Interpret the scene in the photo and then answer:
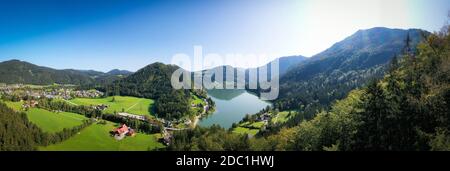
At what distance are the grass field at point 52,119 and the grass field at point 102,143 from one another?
7743mm

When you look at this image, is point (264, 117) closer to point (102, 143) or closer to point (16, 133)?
point (102, 143)

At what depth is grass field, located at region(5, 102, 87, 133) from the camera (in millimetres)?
84625

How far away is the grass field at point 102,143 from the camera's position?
6731 centimetres

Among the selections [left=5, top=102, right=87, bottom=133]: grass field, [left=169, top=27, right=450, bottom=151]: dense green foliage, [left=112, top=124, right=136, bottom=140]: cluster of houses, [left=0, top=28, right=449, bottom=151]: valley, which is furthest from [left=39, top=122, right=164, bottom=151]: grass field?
[left=169, top=27, right=450, bottom=151]: dense green foliage

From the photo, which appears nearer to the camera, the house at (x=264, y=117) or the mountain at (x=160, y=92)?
the house at (x=264, y=117)

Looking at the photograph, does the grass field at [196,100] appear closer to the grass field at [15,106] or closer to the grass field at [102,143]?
the grass field at [102,143]

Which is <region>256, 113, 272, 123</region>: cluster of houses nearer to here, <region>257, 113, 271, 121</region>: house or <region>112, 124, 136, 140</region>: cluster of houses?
<region>257, 113, 271, 121</region>: house

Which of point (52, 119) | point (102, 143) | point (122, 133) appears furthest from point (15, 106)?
point (102, 143)

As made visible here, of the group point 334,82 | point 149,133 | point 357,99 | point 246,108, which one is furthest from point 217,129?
point 334,82

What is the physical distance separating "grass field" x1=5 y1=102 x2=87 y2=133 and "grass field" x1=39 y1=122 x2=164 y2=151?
25.4 ft

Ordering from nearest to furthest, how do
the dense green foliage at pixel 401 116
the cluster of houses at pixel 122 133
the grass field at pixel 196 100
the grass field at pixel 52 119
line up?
the dense green foliage at pixel 401 116 < the cluster of houses at pixel 122 133 < the grass field at pixel 52 119 < the grass field at pixel 196 100

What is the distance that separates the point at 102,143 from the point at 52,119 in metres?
30.9

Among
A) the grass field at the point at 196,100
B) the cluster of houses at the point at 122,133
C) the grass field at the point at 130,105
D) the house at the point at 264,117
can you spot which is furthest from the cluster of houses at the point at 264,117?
the grass field at the point at 196,100
